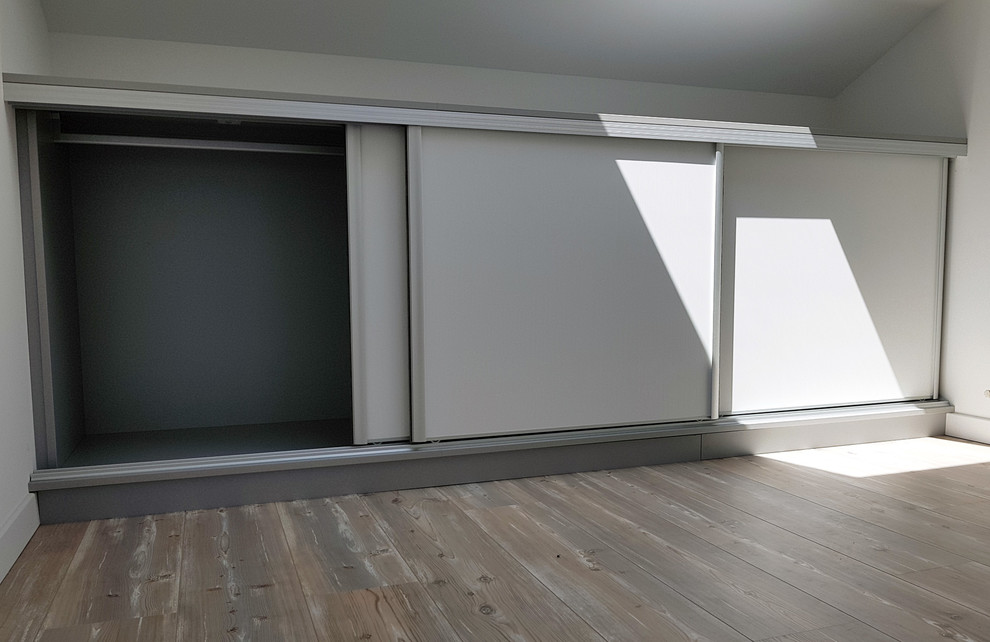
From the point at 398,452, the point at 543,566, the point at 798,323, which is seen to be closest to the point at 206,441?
the point at 398,452

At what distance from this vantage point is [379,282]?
125 inches

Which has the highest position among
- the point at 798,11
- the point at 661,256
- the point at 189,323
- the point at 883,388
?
the point at 798,11

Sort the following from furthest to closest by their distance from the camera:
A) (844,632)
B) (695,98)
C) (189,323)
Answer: (695,98) < (189,323) < (844,632)

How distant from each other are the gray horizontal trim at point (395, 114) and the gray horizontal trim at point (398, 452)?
1.31 m

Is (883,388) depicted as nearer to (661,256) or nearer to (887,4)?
(661,256)

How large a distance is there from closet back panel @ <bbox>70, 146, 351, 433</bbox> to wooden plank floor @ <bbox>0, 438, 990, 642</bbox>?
1146 millimetres

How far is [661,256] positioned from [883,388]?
61.1 inches

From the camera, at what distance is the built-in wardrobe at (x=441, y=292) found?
3080mm

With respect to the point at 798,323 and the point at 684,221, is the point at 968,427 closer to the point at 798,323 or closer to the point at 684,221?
the point at 798,323

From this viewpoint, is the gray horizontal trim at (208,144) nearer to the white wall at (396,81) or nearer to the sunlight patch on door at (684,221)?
the white wall at (396,81)

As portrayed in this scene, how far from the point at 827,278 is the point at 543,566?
240 cm

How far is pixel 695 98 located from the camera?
464cm

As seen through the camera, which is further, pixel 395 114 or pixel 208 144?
pixel 208 144

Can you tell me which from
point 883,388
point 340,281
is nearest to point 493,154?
point 340,281
